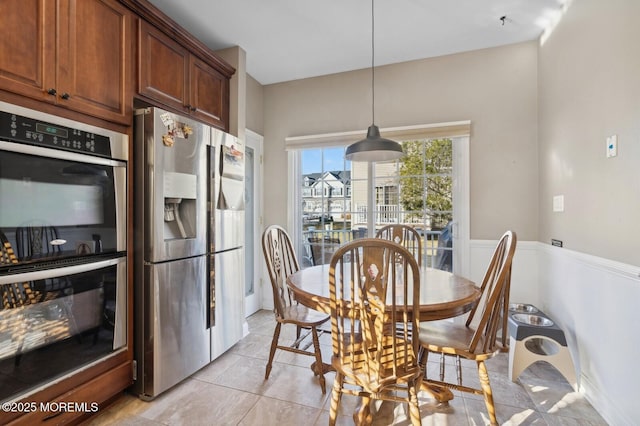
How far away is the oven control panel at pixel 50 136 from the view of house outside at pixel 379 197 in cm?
217

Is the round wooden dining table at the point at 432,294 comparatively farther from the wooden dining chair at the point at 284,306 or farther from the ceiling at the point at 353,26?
the ceiling at the point at 353,26

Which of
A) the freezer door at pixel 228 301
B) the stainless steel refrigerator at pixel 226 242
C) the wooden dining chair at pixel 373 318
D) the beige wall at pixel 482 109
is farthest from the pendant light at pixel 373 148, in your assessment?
the freezer door at pixel 228 301

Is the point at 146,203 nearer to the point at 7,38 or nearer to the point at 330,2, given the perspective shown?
the point at 7,38

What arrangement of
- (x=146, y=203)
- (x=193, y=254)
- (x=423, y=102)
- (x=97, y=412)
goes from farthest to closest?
(x=423, y=102)
(x=193, y=254)
(x=146, y=203)
(x=97, y=412)

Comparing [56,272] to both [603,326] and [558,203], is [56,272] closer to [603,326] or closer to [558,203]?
[603,326]

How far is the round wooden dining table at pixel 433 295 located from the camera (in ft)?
4.66

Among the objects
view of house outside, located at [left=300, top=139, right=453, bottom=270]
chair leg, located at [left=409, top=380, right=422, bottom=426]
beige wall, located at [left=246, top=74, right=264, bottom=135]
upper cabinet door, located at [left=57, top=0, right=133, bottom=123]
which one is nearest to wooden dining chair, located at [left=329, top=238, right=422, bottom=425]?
chair leg, located at [left=409, top=380, right=422, bottom=426]

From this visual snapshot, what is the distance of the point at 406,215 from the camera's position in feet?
10.2

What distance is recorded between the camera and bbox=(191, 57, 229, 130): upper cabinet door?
93.3 inches

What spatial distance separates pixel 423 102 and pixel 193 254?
257 centimetres

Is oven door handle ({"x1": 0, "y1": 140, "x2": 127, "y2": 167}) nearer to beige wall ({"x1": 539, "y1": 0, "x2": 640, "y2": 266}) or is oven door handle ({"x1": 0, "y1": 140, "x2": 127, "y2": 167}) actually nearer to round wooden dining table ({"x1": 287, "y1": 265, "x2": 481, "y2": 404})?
round wooden dining table ({"x1": 287, "y1": 265, "x2": 481, "y2": 404})

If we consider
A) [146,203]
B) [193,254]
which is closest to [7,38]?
[146,203]

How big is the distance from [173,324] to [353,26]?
8.69 feet

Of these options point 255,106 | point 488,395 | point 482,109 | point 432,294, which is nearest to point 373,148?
point 432,294
